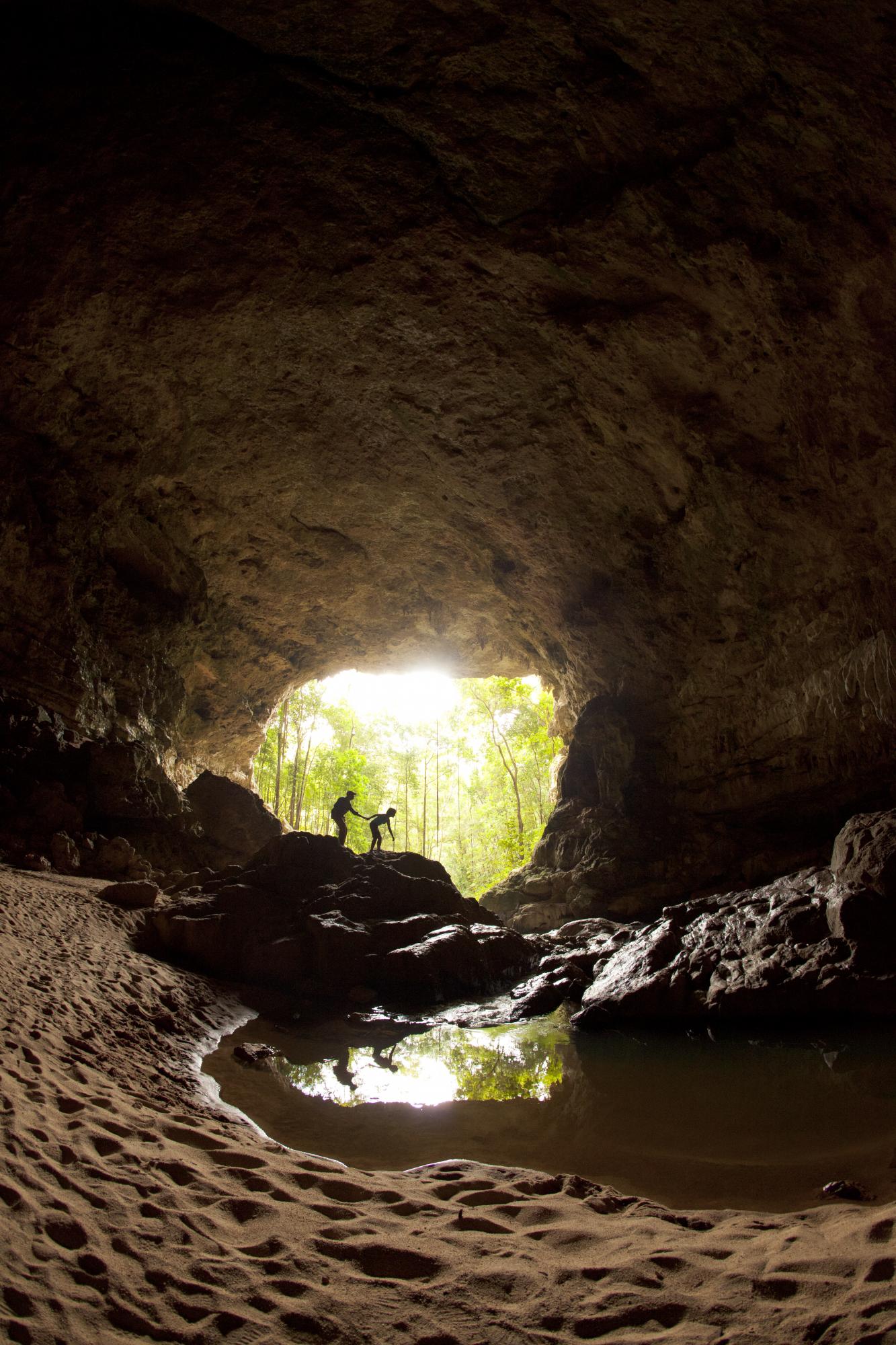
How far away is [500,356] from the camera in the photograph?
1037 centimetres

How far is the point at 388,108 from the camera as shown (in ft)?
25.7

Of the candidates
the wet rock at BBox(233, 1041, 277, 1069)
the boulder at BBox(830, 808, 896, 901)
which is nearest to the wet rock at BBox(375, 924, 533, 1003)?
the wet rock at BBox(233, 1041, 277, 1069)

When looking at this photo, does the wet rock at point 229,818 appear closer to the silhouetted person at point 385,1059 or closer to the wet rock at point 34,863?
the wet rock at point 34,863

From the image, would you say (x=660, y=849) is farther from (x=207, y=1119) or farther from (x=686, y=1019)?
(x=207, y=1119)

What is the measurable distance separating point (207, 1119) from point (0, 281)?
10033 millimetres

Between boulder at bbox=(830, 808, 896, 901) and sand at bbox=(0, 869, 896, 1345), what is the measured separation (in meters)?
4.35

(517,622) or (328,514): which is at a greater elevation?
(328,514)

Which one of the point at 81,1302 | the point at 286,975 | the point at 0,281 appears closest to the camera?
the point at 81,1302

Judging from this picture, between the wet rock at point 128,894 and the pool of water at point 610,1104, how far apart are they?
9.41 feet

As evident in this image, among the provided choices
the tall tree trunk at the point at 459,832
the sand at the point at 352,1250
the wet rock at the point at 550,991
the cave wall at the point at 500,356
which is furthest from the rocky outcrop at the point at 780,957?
the tall tree trunk at the point at 459,832

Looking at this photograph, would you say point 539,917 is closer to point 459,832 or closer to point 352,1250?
point 352,1250

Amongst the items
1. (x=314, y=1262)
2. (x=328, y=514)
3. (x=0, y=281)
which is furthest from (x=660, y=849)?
(x=0, y=281)

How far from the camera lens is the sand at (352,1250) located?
2072mm

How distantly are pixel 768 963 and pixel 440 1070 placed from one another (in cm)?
325
